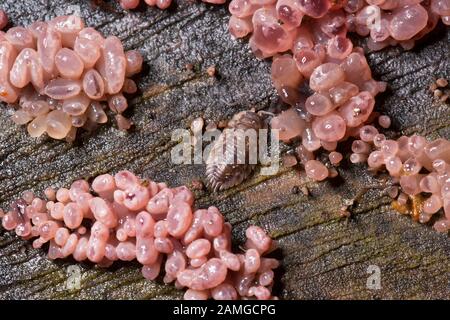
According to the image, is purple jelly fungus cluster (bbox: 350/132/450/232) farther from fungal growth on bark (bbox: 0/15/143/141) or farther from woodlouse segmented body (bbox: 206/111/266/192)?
fungal growth on bark (bbox: 0/15/143/141)

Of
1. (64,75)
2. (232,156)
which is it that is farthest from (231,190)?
(64,75)

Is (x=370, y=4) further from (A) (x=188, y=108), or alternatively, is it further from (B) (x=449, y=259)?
(B) (x=449, y=259)

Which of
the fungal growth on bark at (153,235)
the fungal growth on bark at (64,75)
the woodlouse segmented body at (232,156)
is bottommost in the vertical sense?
the fungal growth on bark at (153,235)

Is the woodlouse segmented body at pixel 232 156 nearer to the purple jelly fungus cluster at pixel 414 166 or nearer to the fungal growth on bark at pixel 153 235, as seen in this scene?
the fungal growth on bark at pixel 153 235

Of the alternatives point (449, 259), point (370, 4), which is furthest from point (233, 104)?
point (449, 259)

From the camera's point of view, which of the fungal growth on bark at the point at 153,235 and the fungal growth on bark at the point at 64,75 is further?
the fungal growth on bark at the point at 64,75

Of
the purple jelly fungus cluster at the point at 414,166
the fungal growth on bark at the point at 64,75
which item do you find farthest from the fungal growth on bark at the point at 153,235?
the purple jelly fungus cluster at the point at 414,166

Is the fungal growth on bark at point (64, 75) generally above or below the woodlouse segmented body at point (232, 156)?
above
